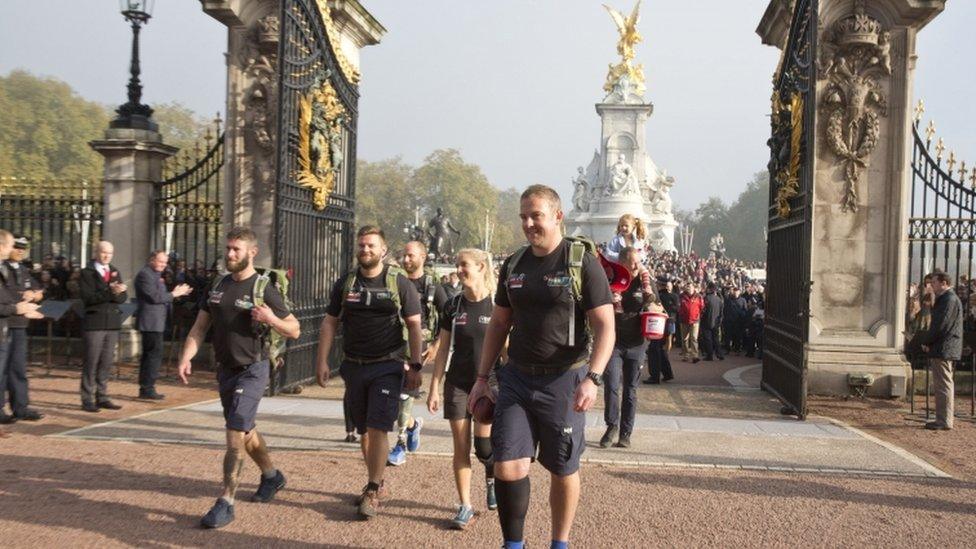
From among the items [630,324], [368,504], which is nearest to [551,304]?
[368,504]

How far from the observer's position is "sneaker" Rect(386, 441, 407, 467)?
268 inches

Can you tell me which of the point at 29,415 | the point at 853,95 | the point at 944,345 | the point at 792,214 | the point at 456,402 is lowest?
the point at 29,415

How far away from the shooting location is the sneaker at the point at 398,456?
22.3 ft

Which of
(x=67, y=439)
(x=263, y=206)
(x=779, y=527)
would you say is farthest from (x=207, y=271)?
(x=779, y=527)

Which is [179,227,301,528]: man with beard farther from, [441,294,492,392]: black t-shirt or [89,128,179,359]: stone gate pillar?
[89,128,179,359]: stone gate pillar

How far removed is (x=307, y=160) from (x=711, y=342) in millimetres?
9686

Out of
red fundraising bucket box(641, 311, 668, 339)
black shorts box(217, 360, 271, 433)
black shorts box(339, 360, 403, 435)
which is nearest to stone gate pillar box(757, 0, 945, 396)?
red fundraising bucket box(641, 311, 668, 339)

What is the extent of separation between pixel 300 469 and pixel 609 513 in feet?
8.13

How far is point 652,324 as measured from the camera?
7352 mm

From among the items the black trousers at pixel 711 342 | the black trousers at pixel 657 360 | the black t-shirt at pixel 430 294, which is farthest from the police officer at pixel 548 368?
the black trousers at pixel 711 342

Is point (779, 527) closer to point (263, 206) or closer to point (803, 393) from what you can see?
point (803, 393)

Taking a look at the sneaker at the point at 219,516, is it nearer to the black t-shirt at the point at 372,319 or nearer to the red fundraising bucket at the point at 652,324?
the black t-shirt at the point at 372,319

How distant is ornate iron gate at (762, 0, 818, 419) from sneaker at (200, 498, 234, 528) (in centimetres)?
630

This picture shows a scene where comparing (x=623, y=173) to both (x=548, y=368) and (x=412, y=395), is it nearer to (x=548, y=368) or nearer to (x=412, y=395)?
(x=412, y=395)
